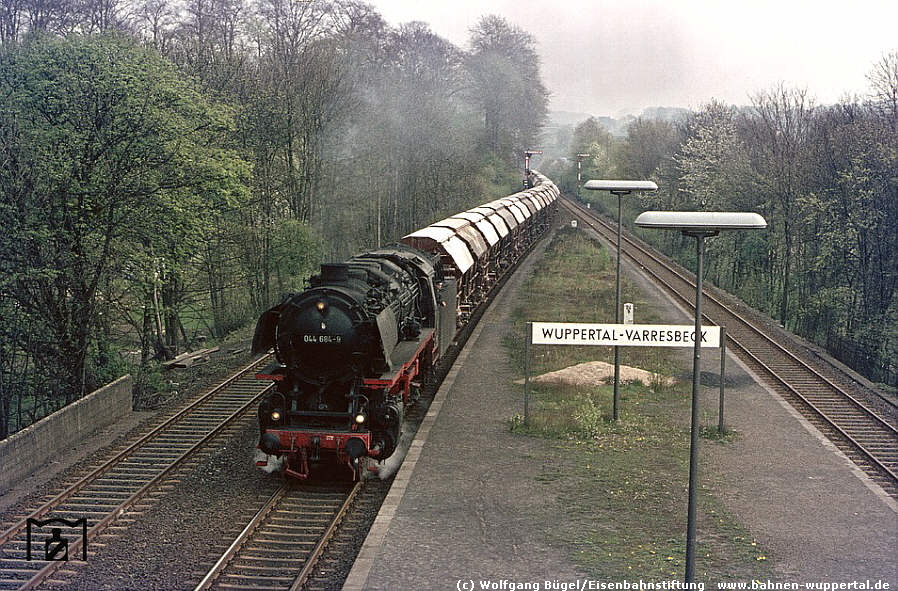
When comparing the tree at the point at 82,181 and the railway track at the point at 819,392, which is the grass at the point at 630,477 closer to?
the railway track at the point at 819,392

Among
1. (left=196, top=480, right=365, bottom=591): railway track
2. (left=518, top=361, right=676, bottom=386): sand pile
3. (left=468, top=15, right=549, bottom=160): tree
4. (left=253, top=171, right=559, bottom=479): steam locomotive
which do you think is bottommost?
(left=196, top=480, right=365, bottom=591): railway track

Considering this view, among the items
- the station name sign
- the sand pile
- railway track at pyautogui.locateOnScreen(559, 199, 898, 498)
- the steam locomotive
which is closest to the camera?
the steam locomotive

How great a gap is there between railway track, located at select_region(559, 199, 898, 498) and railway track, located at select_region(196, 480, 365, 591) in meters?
8.72

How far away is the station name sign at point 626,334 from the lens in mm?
12758

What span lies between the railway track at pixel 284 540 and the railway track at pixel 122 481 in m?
1.95

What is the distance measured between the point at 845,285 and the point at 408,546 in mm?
26015

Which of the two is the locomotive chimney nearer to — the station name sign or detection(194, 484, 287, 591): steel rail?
detection(194, 484, 287, 591): steel rail

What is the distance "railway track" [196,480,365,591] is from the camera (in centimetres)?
917

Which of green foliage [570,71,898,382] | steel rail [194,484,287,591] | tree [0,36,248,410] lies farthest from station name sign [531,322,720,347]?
green foliage [570,71,898,382]

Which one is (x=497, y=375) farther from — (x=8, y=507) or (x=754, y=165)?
(x=754, y=165)

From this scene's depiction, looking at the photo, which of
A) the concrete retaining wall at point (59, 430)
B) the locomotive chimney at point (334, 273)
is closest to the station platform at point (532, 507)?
the locomotive chimney at point (334, 273)

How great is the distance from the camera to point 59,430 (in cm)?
1415

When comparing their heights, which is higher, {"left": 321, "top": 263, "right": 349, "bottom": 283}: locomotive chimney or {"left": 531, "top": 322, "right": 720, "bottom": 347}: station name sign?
{"left": 321, "top": 263, "right": 349, "bottom": 283}: locomotive chimney

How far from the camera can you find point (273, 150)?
33.8 meters
